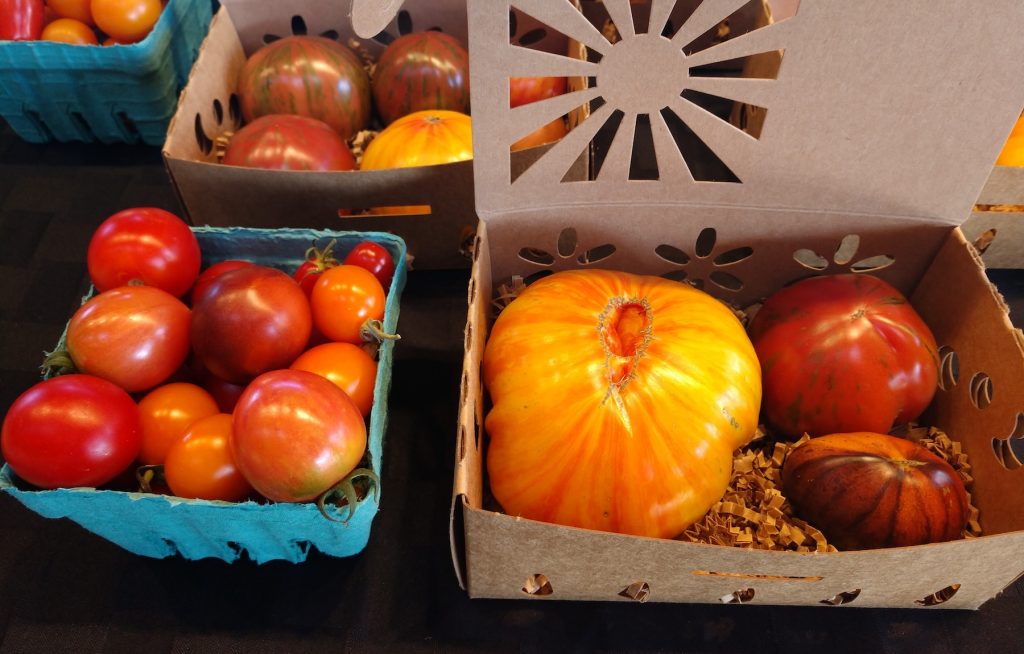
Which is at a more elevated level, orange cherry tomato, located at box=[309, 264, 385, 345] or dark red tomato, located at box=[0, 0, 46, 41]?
dark red tomato, located at box=[0, 0, 46, 41]

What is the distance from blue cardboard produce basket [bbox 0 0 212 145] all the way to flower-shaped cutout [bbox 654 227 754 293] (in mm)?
892

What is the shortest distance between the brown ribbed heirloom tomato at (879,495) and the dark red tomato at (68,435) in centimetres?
64

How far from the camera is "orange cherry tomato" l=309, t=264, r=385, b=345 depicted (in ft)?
2.38

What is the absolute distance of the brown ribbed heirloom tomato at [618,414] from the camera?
1.96 feet

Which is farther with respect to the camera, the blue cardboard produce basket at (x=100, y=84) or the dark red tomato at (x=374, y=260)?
the blue cardboard produce basket at (x=100, y=84)

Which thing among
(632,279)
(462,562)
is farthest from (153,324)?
(632,279)

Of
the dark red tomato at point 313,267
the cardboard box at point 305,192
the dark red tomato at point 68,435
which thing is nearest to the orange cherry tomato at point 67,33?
the cardboard box at point 305,192

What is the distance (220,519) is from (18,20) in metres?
1.03

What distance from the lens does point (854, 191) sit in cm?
71

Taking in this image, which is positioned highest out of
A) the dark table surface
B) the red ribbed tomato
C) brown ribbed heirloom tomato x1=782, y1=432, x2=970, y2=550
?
the red ribbed tomato

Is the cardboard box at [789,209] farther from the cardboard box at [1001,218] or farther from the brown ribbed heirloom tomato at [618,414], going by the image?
the cardboard box at [1001,218]

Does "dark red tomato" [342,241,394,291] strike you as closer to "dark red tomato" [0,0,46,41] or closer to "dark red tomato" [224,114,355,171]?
"dark red tomato" [224,114,355,171]

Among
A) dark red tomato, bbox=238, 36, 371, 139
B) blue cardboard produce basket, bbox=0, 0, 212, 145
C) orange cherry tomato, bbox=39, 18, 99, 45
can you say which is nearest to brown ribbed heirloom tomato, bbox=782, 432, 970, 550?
dark red tomato, bbox=238, 36, 371, 139

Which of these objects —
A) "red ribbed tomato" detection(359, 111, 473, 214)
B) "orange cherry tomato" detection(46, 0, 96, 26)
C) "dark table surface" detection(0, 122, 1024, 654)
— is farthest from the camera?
"orange cherry tomato" detection(46, 0, 96, 26)
